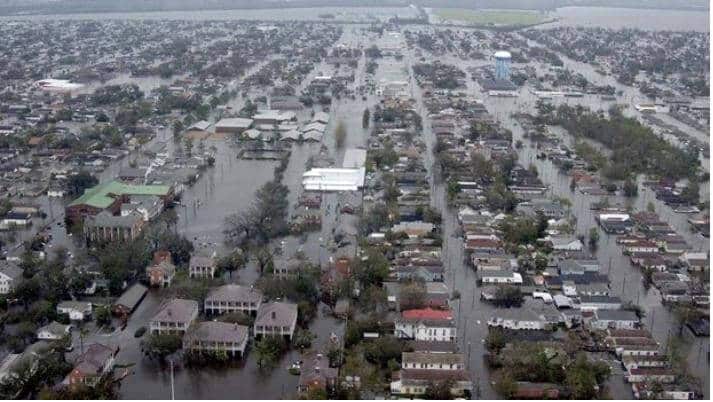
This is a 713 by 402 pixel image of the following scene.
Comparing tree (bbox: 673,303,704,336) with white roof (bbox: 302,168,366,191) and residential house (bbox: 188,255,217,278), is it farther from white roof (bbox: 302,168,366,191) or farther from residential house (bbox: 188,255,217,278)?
white roof (bbox: 302,168,366,191)

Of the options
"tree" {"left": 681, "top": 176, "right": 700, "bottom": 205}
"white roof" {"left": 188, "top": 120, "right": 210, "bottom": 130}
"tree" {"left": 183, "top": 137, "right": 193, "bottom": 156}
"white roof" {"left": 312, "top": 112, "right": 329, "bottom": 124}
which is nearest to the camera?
"tree" {"left": 681, "top": 176, "right": 700, "bottom": 205}

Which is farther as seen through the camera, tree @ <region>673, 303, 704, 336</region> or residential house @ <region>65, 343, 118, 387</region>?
tree @ <region>673, 303, 704, 336</region>

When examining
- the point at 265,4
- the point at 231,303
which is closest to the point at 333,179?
the point at 231,303

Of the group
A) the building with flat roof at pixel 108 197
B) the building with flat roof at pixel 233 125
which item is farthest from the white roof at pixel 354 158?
the building with flat roof at pixel 108 197

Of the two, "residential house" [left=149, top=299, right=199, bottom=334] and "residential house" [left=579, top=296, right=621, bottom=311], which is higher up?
"residential house" [left=149, top=299, right=199, bottom=334]

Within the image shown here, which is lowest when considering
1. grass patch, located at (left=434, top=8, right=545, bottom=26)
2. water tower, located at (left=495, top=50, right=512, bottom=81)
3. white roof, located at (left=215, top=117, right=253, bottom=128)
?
white roof, located at (left=215, top=117, right=253, bottom=128)

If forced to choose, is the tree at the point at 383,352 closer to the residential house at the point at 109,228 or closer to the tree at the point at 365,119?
the residential house at the point at 109,228

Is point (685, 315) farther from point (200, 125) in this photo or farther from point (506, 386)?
point (200, 125)

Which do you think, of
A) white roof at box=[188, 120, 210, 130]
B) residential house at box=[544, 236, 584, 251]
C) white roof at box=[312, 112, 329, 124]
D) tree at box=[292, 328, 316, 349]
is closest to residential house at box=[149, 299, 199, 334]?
tree at box=[292, 328, 316, 349]
